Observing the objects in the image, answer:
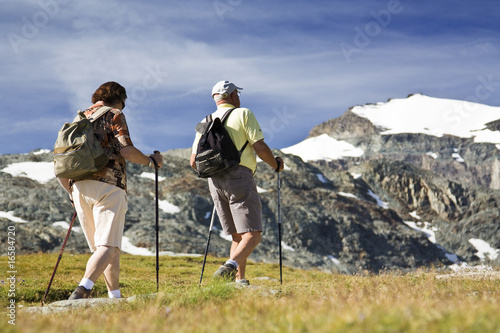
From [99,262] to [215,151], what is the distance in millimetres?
2183

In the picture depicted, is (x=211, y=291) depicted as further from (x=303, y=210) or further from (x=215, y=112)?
(x=303, y=210)

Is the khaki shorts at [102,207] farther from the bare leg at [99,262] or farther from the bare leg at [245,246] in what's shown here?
the bare leg at [245,246]

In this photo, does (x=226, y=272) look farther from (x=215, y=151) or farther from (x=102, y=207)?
(x=102, y=207)

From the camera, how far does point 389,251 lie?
307 feet

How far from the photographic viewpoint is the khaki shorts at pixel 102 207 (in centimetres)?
650

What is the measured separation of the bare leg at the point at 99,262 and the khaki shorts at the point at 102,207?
3.0 inches

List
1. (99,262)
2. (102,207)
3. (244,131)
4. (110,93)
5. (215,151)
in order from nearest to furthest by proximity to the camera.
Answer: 1. (99,262)
2. (102,207)
3. (110,93)
4. (215,151)
5. (244,131)

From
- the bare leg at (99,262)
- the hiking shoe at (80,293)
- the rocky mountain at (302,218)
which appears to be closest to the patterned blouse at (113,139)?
the bare leg at (99,262)

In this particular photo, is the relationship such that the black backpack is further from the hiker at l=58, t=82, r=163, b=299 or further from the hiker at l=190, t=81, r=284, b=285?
the hiker at l=58, t=82, r=163, b=299

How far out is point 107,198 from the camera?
6.61 metres

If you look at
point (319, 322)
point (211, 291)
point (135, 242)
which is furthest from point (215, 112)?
point (135, 242)

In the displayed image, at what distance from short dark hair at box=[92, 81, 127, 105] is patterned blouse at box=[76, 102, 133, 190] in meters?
0.34

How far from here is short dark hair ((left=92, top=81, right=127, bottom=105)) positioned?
710 cm

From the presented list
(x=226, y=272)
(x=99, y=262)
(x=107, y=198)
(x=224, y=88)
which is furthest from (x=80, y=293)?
(x=224, y=88)
